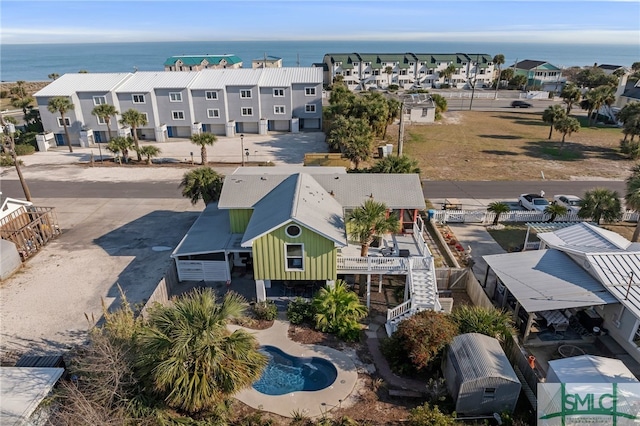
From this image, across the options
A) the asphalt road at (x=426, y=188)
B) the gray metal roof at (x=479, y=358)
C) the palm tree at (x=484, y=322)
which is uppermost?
the gray metal roof at (x=479, y=358)

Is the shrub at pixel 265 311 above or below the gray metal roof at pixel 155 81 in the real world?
below

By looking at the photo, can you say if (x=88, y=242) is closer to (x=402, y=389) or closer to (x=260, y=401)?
(x=260, y=401)

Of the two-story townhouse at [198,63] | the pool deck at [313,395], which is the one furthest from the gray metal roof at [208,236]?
the two-story townhouse at [198,63]

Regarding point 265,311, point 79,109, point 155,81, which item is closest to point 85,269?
point 265,311

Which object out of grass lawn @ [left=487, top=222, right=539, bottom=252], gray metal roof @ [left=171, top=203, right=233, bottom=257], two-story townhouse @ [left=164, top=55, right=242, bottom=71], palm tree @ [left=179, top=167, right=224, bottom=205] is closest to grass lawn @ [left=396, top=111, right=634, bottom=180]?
grass lawn @ [left=487, top=222, right=539, bottom=252]

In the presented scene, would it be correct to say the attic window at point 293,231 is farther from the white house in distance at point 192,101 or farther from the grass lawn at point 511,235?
the white house in distance at point 192,101

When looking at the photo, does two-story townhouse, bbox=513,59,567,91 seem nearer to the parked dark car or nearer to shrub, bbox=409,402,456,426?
the parked dark car
